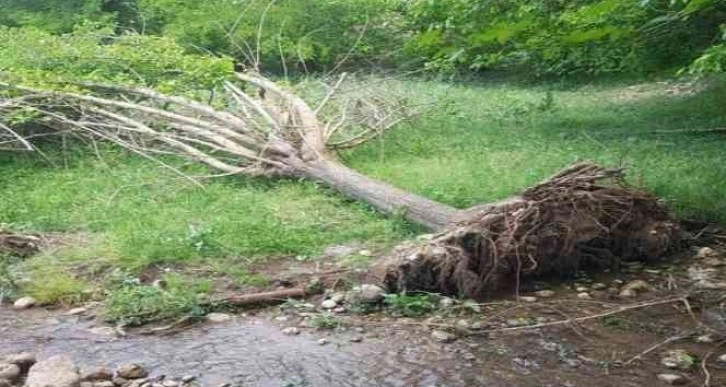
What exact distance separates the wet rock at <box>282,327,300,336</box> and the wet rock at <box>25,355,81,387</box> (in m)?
1.10

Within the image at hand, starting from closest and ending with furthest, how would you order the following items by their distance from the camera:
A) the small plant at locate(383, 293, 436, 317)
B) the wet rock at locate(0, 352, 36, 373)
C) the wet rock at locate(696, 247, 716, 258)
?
the wet rock at locate(0, 352, 36, 373) → the small plant at locate(383, 293, 436, 317) → the wet rock at locate(696, 247, 716, 258)

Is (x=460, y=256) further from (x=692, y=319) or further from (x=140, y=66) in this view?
(x=140, y=66)

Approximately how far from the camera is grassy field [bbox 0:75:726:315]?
556cm

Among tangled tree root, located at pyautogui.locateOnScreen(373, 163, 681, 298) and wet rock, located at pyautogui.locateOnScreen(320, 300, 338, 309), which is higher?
tangled tree root, located at pyautogui.locateOnScreen(373, 163, 681, 298)

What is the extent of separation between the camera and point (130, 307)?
15.5 feet

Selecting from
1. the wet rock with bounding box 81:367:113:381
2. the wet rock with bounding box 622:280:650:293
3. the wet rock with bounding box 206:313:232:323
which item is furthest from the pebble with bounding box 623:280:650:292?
the wet rock with bounding box 81:367:113:381

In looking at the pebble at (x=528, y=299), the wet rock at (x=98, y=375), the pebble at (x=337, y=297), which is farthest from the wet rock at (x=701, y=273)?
the wet rock at (x=98, y=375)

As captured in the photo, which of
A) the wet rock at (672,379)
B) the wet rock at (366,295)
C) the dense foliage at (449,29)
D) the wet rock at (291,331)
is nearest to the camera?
the wet rock at (672,379)

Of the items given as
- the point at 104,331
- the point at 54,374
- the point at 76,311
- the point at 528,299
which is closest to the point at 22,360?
the point at 54,374

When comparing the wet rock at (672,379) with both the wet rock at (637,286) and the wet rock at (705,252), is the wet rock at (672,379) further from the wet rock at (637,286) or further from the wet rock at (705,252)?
the wet rock at (705,252)

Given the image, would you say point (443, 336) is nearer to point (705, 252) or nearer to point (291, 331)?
point (291, 331)

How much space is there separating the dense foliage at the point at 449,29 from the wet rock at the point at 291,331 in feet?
Answer: 9.60

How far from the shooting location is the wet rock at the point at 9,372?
3.92 meters

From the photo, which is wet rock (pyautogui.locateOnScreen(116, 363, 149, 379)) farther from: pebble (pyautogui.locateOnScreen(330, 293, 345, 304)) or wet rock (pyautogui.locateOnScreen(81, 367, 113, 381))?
pebble (pyautogui.locateOnScreen(330, 293, 345, 304))
